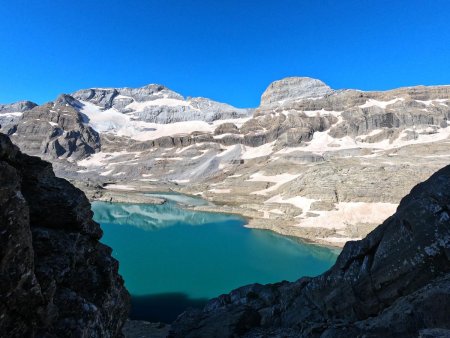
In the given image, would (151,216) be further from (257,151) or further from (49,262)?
(257,151)

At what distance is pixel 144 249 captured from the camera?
52625 mm

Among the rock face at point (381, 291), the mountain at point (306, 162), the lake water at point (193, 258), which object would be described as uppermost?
the mountain at point (306, 162)

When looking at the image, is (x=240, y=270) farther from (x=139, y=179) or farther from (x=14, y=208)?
(x=139, y=179)

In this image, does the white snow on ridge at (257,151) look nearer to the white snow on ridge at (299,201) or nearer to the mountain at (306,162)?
the mountain at (306,162)

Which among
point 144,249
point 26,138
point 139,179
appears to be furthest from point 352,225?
point 26,138

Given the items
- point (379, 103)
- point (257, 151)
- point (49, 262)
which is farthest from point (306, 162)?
point (49, 262)

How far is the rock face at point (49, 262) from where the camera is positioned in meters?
8.65

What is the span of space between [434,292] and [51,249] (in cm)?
1287

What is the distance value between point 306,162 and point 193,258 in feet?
303

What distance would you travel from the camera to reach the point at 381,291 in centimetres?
1332

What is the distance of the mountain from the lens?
231 feet

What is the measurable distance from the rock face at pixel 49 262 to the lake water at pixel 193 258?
18086mm

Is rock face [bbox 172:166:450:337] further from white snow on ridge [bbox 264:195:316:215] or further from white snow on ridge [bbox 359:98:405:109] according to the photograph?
white snow on ridge [bbox 359:98:405:109]

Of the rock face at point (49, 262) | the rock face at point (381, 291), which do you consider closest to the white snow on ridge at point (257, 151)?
the rock face at point (381, 291)
